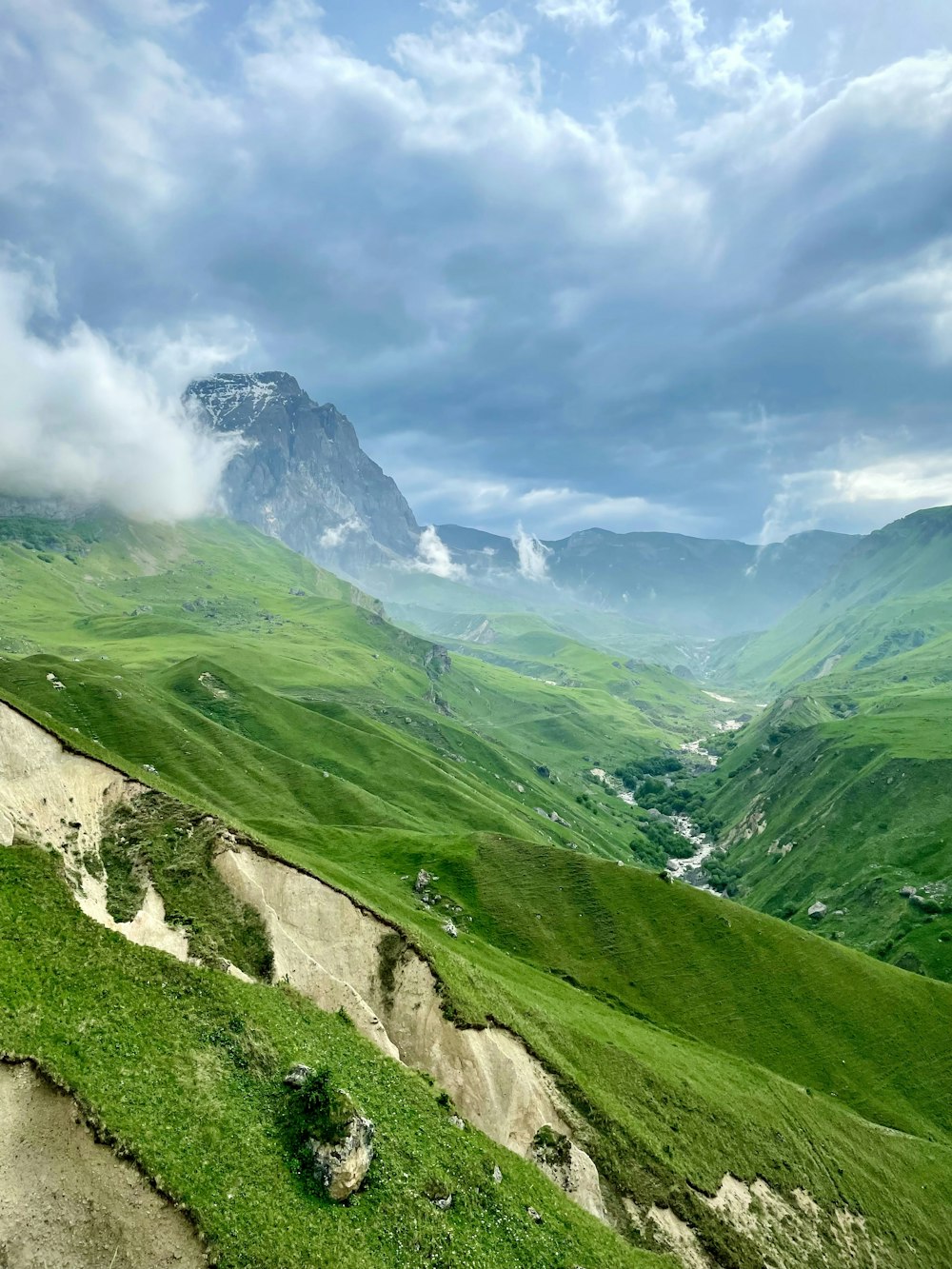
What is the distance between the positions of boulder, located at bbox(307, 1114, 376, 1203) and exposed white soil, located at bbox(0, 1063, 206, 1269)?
261 inches

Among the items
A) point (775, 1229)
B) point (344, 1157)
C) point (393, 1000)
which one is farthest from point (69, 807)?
point (775, 1229)

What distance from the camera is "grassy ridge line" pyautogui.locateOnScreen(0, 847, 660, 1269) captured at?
1145 inches

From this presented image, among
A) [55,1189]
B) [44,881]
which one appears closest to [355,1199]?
[55,1189]

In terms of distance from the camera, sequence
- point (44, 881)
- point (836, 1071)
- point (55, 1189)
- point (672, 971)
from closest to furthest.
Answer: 1. point (55, 1189)
2. point (44, 881)
3. point (836, 1071)
4. point (672, 971)

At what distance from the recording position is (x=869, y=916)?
16038 cm

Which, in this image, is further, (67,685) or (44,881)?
(67,685)

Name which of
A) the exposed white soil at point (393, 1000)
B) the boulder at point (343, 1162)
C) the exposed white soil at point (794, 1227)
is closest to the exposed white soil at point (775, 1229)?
the exposed white soil at point (794, 1227)

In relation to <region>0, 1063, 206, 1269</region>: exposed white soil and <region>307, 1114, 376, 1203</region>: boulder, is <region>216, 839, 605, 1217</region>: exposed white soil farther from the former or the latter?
<region>0, 1063, 206, 1269</region>: exposed white soil

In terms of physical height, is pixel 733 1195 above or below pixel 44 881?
below

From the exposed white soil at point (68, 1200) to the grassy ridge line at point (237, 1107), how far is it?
73cm

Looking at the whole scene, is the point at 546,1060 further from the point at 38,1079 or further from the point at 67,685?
the point at 67,685

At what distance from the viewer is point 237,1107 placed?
109 ft

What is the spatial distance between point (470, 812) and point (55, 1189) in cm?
17246

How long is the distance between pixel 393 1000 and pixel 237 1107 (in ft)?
81.0
